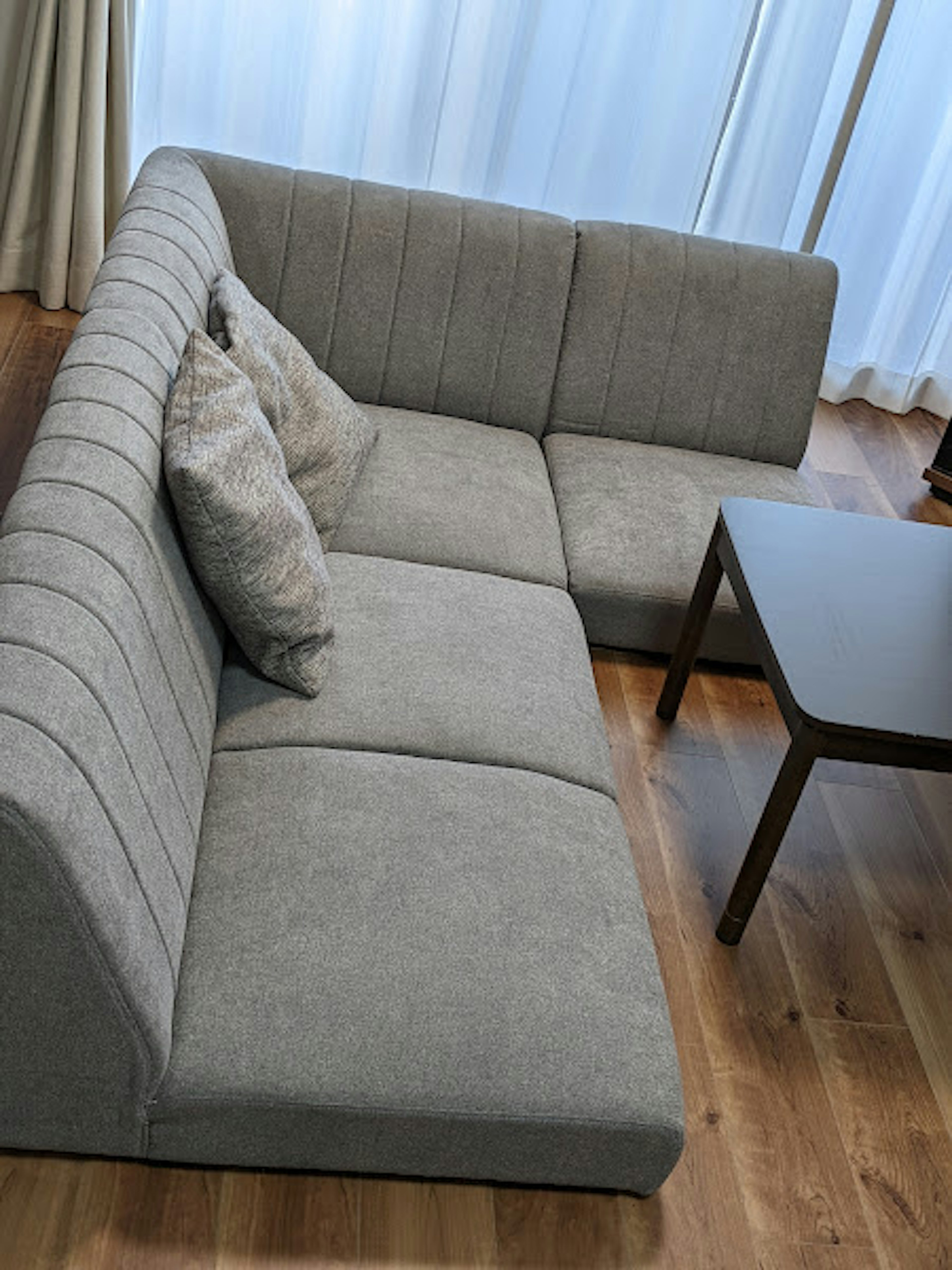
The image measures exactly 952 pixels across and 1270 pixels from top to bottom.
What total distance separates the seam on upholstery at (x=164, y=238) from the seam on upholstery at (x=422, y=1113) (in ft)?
4.84

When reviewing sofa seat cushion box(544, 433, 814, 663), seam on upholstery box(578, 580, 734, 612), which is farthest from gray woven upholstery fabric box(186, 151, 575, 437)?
seam on upholstery box(578, 580, 734, 612)

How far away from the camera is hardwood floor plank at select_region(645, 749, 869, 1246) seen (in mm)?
2141

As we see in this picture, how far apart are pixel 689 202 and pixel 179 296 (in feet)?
7.75

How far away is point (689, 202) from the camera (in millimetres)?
4477

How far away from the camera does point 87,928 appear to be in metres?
1.60

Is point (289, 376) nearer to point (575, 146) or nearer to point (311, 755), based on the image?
point (311, 755)

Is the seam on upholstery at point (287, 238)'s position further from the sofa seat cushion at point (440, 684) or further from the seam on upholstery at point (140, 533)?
the seam on upholstery at point (140, 533)

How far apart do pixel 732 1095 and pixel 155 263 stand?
5.32ft

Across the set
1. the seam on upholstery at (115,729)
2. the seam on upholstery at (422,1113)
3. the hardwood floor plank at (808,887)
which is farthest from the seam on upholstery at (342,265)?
the seam on upholstery at (422,1113)

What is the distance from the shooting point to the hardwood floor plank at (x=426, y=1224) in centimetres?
194

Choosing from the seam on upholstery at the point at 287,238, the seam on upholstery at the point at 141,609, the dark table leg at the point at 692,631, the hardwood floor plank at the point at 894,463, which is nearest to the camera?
the seam on upholstery at the point at 141,609

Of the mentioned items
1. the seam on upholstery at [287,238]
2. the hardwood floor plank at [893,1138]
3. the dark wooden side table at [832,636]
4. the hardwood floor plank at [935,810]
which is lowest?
the hardwood floor plank at [893,1138]

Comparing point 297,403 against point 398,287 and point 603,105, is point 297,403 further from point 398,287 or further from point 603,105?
point 603,105

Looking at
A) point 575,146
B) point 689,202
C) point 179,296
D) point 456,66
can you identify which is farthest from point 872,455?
point 179,296
